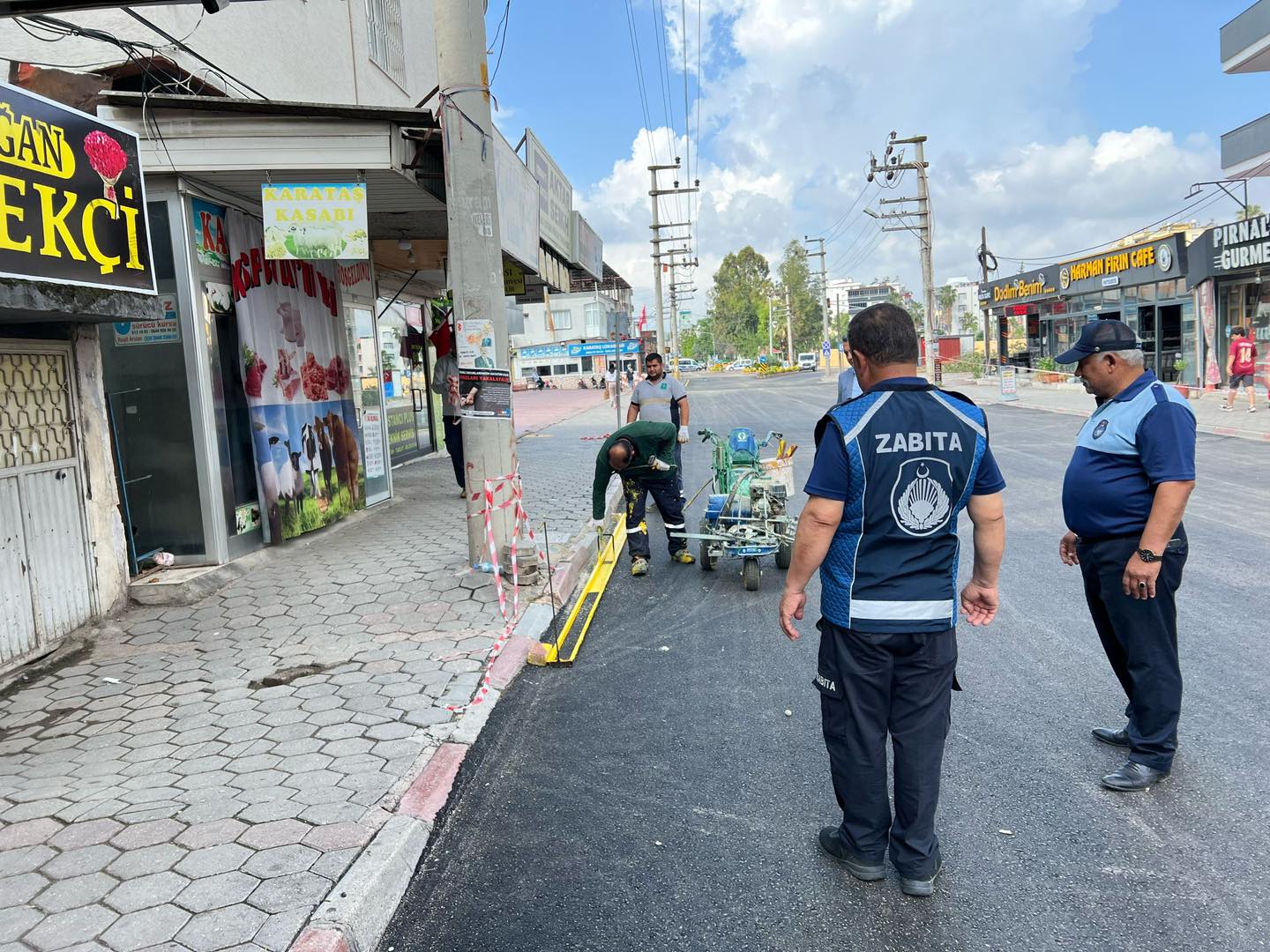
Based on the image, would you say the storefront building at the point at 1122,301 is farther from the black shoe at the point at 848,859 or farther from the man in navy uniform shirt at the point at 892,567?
the black shoe at the point at 848,859

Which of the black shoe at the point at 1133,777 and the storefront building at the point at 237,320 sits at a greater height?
the storefront building at the point at 237,320

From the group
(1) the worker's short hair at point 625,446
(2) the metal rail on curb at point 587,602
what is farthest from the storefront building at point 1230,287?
(1) the worker's short hair at point 625,446

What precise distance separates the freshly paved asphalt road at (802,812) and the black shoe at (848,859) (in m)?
0.04

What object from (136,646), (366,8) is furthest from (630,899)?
(366,8)

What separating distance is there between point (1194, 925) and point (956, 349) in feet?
199

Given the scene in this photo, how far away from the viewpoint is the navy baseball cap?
3.58 meters

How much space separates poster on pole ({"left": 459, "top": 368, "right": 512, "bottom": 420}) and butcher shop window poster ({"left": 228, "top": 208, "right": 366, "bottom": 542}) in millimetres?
2538

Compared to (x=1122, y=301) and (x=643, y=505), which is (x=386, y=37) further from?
(x=1122, y=301)

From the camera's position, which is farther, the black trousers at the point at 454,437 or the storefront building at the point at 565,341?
the storefront building at the point at 565,341

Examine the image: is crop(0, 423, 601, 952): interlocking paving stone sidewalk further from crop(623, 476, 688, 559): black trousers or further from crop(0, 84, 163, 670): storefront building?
crop(623, 476, 688, 559): black trousers

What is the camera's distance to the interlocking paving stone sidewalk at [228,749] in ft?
9.60

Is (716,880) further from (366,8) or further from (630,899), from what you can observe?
(366,8)

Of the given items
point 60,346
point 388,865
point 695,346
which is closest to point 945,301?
point 695,346

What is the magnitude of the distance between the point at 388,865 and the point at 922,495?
2334 millimetres
